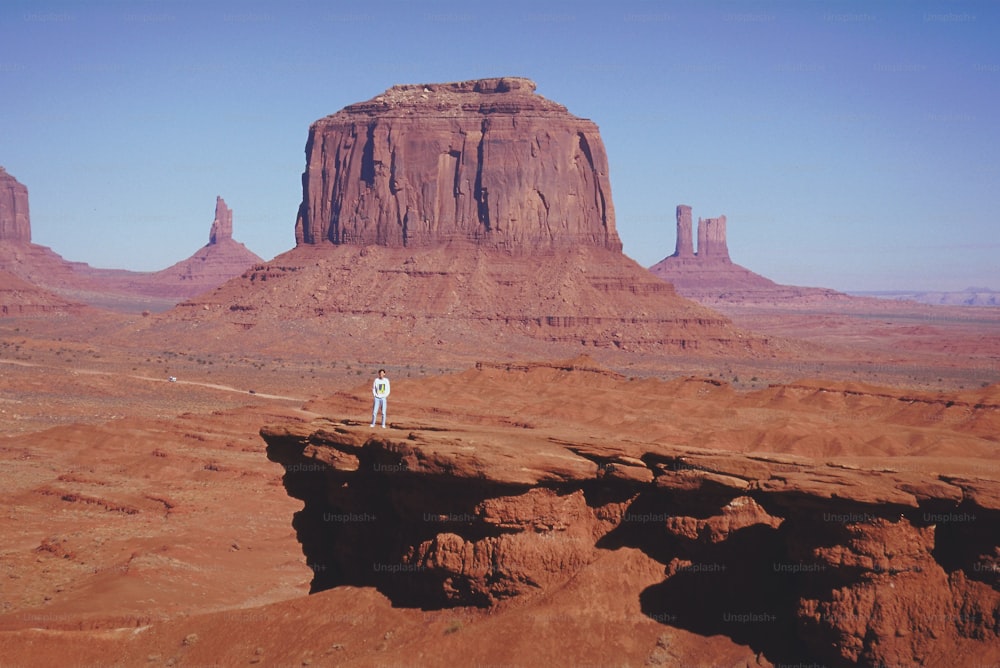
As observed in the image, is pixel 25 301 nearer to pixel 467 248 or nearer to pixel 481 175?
pixel 467 248

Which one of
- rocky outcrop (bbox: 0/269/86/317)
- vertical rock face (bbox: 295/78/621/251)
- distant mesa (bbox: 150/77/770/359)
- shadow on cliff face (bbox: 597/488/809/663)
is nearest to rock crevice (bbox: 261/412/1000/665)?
shadow on cliff face (bbox: 597/488/809/663)

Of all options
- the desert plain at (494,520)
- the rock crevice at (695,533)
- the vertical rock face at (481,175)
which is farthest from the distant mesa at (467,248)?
the rock crevice at (695,533)

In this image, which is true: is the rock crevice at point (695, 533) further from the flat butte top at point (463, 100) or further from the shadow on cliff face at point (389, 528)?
the flat butte top at point (463, 100)

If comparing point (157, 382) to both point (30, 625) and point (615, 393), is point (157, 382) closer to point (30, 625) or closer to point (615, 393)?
point (615, 393)

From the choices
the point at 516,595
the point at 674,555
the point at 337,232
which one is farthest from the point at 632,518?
the point at 337,232

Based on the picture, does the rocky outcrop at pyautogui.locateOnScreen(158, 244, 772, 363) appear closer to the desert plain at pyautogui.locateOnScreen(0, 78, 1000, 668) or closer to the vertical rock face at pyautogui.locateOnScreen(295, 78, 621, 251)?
the vertical rock face at pyautogui.locateOnScreen(295, 78, 621, 251)

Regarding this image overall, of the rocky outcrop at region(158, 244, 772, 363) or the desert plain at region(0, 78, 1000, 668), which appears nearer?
the desert plain at region(0, 78, 1000, 668)

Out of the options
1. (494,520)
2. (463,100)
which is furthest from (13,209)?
(494,520)
